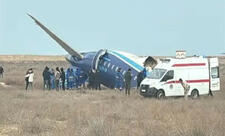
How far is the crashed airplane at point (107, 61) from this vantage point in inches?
1259

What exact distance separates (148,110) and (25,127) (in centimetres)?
615

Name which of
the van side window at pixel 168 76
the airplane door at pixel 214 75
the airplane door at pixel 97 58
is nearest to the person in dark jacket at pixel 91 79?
the airplane door at pixel 97 58

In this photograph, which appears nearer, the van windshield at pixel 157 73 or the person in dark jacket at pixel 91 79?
the van windshield at pixel 157 73

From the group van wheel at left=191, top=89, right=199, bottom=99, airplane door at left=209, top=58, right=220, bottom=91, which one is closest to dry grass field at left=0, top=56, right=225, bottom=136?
van wheel at left=191, top=89, right=199, bottom=99

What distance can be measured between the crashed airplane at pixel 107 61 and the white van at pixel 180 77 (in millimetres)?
4348

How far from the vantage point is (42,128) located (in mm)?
13008

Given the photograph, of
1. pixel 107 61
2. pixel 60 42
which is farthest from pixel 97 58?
pixel 60 42

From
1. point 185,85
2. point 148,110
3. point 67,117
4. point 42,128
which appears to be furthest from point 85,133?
point 185,85

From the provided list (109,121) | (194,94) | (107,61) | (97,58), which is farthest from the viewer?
(97,58)

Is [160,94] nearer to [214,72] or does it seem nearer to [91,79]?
[214,72]

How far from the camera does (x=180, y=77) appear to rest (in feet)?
87.1

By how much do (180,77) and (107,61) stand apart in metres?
8.05

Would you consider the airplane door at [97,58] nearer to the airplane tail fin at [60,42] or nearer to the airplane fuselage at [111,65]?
the airplane fuselage at [111,65]

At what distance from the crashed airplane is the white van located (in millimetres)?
4348
